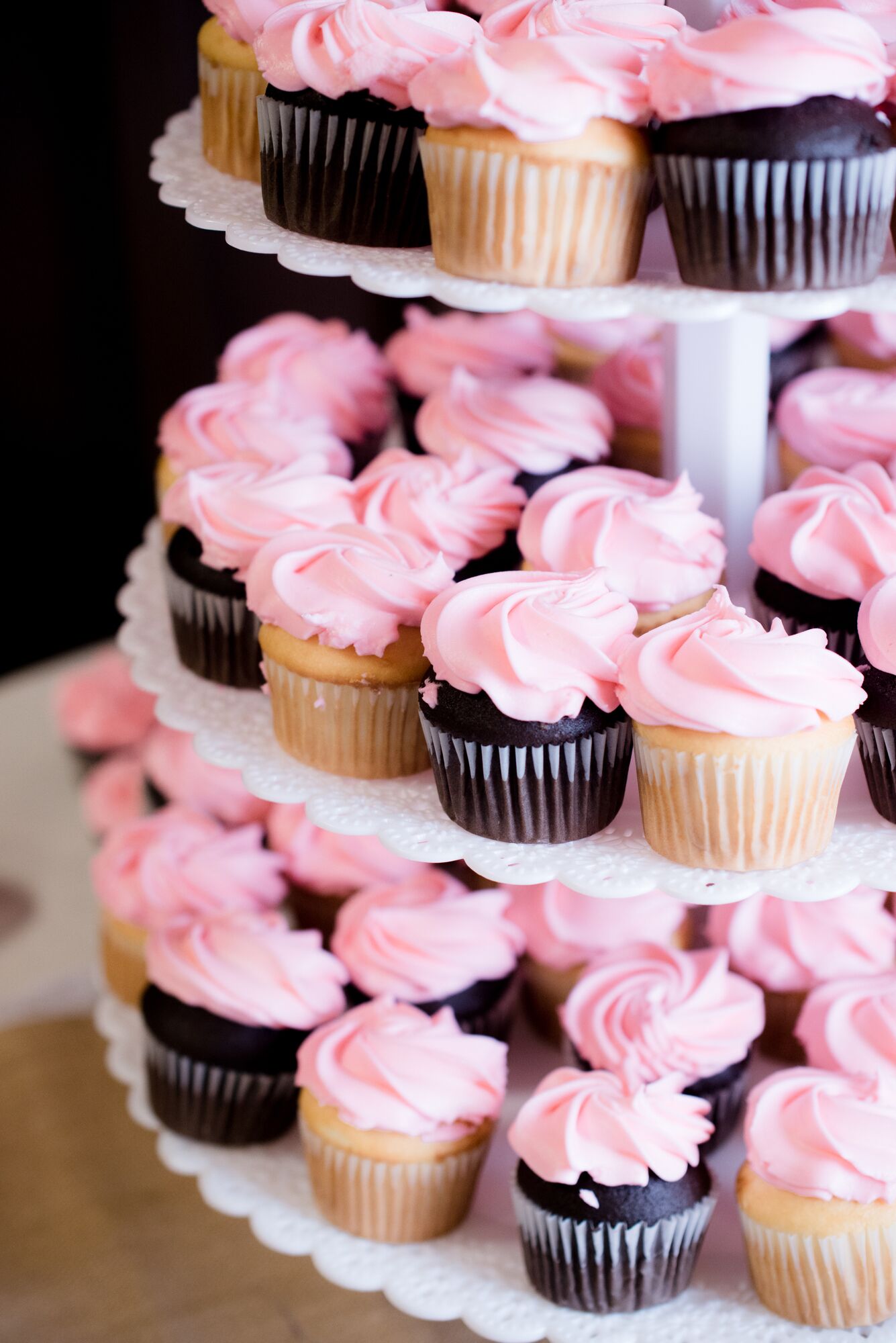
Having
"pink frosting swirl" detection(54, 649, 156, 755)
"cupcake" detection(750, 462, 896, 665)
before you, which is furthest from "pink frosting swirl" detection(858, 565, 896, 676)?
"pink frosting swirl" detection(54, 649, 156, 755)

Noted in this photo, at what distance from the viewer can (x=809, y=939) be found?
2.15m

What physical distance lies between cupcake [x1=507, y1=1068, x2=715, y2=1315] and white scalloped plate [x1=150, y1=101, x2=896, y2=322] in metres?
0.87

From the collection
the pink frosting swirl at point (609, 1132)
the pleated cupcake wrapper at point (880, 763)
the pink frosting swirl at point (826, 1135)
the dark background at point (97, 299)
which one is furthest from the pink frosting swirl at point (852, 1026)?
the dark background at point (97, 299)

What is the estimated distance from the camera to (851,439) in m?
2.12

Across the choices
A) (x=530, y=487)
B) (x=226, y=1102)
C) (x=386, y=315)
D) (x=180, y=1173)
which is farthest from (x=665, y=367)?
(x=386, y=315)

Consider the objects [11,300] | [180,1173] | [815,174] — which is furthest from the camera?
[11,300]

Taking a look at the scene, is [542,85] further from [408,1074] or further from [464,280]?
[408,1074]

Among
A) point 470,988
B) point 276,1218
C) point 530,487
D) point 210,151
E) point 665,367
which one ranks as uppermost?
point 210,151

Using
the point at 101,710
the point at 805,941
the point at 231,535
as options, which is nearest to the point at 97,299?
the point at 101,710

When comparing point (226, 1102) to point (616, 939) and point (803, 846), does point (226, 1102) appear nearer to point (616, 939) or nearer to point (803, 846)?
point (616, 939)

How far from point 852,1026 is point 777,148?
103cm

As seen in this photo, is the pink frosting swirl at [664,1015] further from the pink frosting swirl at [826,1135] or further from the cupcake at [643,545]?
the cupcake at [643,545]

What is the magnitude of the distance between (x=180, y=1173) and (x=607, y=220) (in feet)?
4.93

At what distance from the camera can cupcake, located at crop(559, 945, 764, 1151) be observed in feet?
6.35
